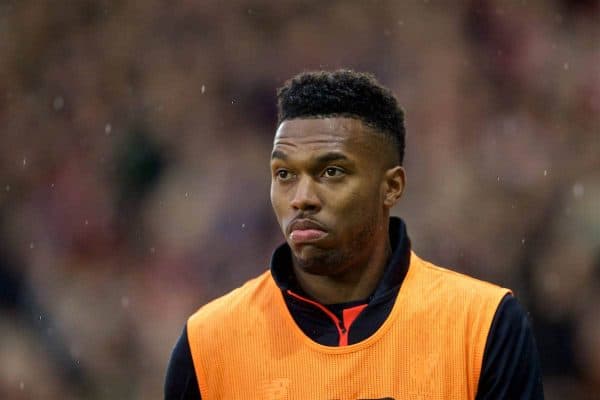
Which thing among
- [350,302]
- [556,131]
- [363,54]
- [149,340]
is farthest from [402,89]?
[350,302]

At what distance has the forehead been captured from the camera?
299cm

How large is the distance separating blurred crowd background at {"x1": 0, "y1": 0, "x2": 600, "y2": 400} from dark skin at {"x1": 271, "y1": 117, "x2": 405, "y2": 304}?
108 inches

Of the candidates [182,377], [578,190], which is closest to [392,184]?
[182,377]

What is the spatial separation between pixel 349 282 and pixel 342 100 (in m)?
0.51

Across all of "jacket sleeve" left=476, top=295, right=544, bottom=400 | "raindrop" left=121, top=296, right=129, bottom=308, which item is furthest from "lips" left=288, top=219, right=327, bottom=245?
"raindrop" left=121, top=296, right=129, bottom=308

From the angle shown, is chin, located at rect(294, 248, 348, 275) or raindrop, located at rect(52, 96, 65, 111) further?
raindrop, located at rect(52, 96, 65, 111)

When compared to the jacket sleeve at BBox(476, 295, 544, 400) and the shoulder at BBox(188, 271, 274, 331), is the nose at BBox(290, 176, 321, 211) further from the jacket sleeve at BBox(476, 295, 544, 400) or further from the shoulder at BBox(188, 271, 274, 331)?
the jacket sleeve at BBox(476, 295, 544, 400)

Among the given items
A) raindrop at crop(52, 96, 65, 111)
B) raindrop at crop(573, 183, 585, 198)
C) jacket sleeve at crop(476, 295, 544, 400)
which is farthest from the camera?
raindrop at crop(52, 96, 65, 111)

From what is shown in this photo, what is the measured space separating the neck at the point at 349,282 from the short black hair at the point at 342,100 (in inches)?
13.8

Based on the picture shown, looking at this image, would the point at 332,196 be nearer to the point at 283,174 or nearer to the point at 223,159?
the point at 283,174

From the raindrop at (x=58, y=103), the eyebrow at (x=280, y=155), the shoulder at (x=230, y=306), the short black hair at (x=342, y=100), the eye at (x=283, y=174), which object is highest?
the short black hair at (x=342, y=100)

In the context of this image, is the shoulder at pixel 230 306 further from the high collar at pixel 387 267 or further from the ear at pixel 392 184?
the ear at pixel 392 184

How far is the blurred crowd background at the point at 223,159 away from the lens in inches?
229

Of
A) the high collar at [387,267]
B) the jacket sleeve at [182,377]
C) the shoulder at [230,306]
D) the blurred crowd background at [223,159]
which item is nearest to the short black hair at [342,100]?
the high collar at [387,267]
